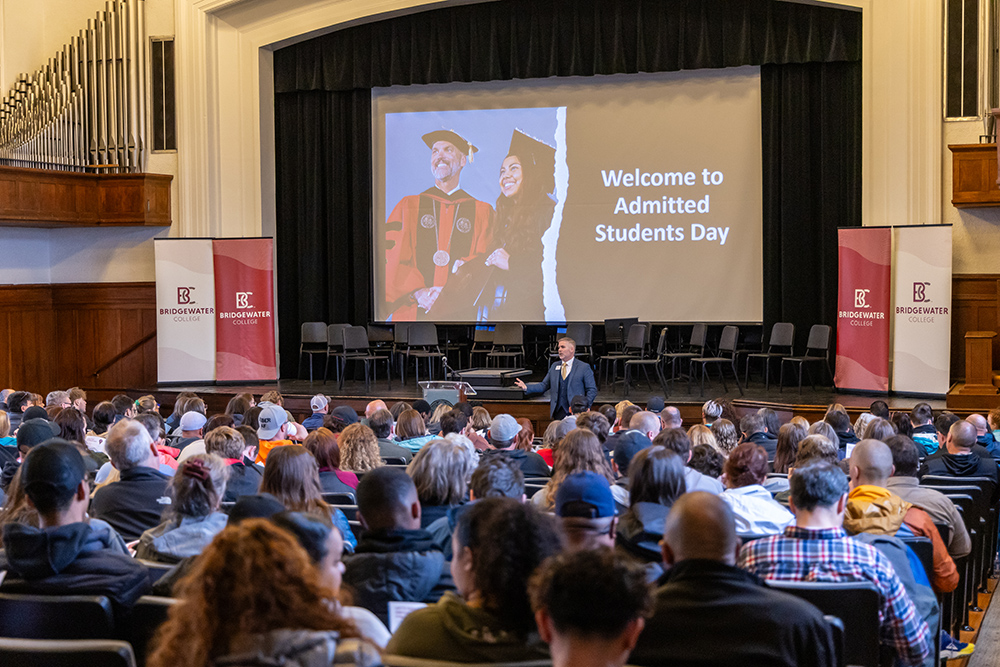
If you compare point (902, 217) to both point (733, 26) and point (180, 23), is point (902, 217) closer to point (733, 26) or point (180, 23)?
point (733, 26)

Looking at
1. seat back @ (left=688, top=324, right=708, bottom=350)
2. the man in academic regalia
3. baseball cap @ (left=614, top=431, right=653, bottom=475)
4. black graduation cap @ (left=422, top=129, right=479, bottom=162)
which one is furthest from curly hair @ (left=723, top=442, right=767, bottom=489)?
black graduation cap @ (left=422, top=129, right=479, bottom=162)

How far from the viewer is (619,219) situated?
14.0 meters

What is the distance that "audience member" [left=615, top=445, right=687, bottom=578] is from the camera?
11.4 ft

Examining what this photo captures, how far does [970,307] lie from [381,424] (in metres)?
7.98

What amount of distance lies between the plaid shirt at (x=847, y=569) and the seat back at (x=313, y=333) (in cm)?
1127

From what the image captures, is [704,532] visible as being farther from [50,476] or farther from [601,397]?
[601,397]

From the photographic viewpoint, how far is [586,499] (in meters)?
3.04

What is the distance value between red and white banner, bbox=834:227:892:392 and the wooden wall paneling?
900 millimetres

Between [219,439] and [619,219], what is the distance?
9.61m

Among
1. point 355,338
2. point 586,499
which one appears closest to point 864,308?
point 355,338

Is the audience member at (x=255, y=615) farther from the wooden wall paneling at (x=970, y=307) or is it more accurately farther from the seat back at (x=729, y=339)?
the wooden wall paneling at (x=970, y=307)

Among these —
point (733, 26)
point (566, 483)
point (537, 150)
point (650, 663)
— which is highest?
point (733, 26)

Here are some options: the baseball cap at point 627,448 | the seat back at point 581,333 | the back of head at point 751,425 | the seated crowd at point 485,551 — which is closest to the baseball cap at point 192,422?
the seated crowd at point 485,551

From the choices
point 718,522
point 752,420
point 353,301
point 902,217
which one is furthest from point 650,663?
point 353,301
